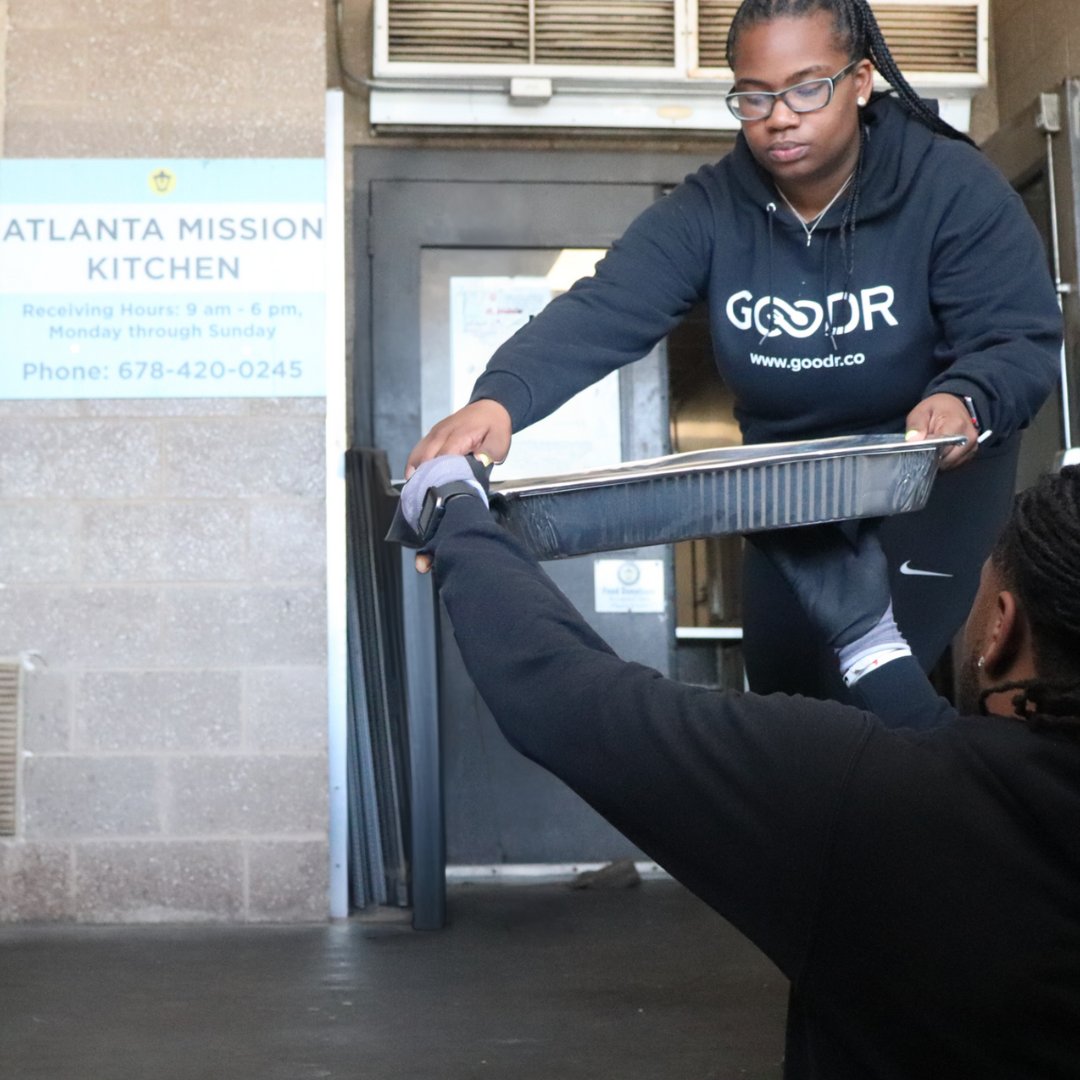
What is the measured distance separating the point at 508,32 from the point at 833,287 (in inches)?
96.4

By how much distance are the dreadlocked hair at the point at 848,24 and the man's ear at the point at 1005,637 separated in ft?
3.17

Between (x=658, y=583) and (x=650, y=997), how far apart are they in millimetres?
1883

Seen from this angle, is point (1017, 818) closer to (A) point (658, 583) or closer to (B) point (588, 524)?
(B) point (588, 524)

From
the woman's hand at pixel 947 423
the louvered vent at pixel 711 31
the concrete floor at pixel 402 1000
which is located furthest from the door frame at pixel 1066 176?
the woman's hand at pixel 947 423

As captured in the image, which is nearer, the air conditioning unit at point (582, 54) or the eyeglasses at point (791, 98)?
the eyeglasses at point (791, 98)

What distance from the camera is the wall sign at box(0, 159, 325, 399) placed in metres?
3.46

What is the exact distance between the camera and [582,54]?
12.9ft

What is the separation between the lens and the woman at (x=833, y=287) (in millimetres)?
1649

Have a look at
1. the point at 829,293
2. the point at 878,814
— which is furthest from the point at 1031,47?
the point at 878,814

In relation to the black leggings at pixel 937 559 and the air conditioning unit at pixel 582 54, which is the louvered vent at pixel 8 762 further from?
the black leggings at pixel 937 559

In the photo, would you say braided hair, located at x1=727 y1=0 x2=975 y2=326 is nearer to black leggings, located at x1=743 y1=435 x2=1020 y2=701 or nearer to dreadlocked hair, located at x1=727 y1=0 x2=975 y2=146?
dreadlocked hair, located at x1=727 y1=0 x2=975 y2=146

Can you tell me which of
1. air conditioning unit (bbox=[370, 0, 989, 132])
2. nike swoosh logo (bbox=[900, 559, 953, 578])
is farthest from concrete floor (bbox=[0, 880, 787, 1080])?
air conditioning unit (bbox=[370, 0, 989, 132])

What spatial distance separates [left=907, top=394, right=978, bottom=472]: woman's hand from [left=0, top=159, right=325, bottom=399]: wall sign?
220 cm

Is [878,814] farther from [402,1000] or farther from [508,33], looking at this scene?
[508,33]
